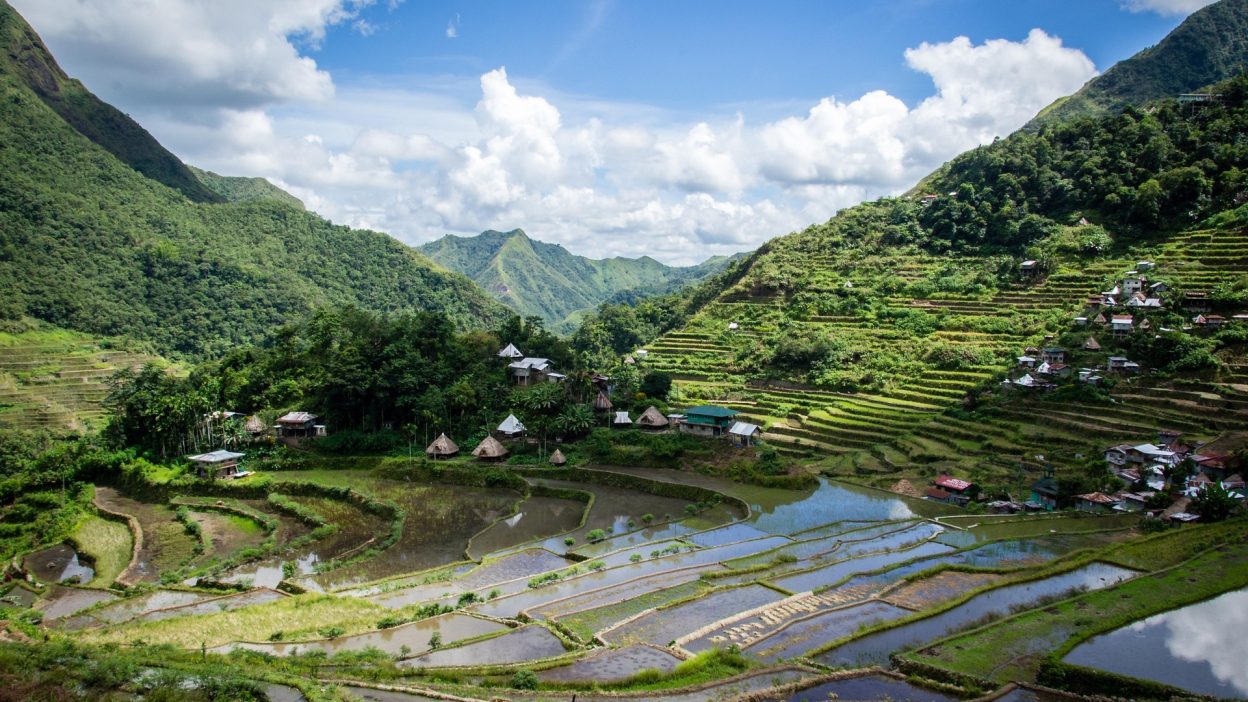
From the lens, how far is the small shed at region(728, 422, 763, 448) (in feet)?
106

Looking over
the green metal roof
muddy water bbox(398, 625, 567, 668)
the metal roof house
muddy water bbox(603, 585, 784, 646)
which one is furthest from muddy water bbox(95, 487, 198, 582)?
the green metal roof

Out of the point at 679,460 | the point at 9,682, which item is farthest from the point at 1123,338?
the point at 9,682

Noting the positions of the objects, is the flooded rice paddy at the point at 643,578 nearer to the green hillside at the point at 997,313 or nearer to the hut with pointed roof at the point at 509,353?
the green hillside at the point at 997,313

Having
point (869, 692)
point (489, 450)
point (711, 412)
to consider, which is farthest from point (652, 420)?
point (869, 692)

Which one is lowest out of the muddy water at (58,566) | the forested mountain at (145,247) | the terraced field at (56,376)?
the muddy water at (58,566)

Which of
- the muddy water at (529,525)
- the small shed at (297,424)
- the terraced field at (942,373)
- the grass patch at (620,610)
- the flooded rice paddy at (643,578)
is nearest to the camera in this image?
the flooded rice paddy at (643,578)

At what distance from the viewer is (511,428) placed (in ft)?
115

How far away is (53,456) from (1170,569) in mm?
41954

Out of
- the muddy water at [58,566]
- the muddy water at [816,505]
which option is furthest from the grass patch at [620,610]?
the muddy water at [58,566]

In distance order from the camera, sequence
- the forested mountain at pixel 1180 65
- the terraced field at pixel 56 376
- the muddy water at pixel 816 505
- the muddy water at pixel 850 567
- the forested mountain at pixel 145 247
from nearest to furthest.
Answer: the muddy water at pixel 850 567 < the muddy water at pixel 816 505 < the terraced field at pixel 56 376 < the forested mountain at pixel 145 247 < the forested mountain at pixel 1180 65

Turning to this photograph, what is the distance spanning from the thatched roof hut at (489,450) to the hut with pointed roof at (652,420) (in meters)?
7.11

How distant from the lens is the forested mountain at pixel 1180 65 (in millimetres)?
77938

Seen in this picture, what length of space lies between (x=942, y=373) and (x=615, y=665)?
3103cm

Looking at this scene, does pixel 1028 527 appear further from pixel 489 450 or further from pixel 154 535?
pixel 154 535
